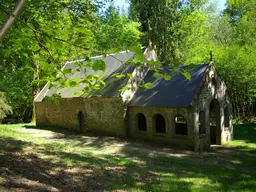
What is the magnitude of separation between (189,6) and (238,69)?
62.2 ft

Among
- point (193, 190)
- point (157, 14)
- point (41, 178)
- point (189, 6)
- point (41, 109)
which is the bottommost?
point (193, 190)

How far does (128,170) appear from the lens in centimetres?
1020

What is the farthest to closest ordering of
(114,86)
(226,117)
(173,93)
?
(114,86)
(226,117)
(173,93)

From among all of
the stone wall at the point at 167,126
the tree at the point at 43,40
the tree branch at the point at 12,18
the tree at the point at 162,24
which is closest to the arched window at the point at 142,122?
the stone wall at the point at 167,126

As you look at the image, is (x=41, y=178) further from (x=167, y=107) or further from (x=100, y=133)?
(x=100, y=133)

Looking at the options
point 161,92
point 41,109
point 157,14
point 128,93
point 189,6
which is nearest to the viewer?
point 161,92

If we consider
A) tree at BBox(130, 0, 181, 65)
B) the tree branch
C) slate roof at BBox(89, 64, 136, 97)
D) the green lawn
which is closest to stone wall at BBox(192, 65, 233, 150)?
the green lawn

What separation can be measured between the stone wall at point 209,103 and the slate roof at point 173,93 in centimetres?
43

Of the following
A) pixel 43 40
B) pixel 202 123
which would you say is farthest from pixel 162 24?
pixel 43 40

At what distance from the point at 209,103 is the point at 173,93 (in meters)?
2.48

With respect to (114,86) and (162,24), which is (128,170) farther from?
(162,24)

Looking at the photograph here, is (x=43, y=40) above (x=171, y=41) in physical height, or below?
below

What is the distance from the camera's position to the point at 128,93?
65.0ft

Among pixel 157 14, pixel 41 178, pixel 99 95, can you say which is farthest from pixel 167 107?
pixel 157 14
